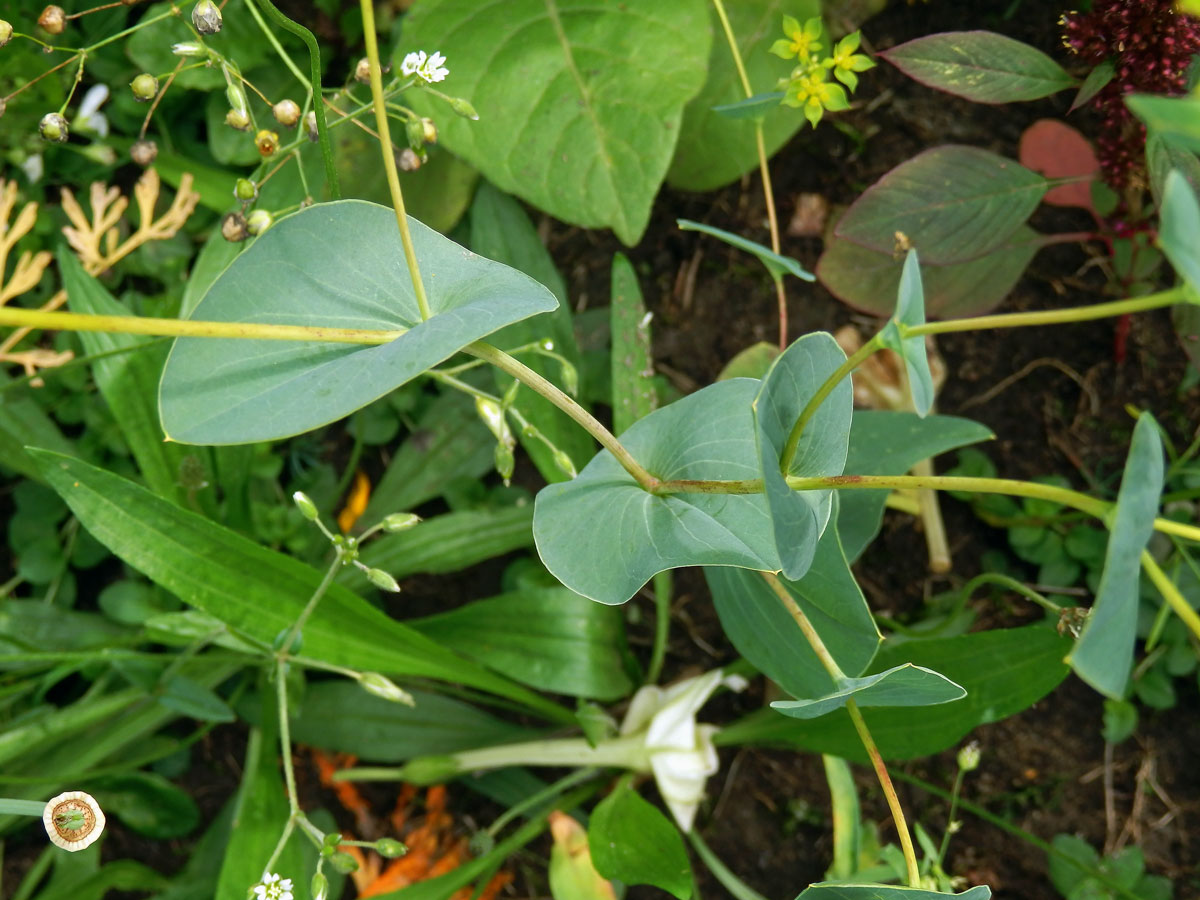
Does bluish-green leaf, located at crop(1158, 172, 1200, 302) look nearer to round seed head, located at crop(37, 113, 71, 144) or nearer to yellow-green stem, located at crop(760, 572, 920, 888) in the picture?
yellow-green stem, located at crop(760, 572, 920, 888)

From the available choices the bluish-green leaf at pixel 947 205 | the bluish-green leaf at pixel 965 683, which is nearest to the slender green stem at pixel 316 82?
the bluish-green leaf at pixel 947 205

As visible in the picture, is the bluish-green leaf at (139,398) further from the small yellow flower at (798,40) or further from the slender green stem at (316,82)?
the small yellow flower at (798,40)

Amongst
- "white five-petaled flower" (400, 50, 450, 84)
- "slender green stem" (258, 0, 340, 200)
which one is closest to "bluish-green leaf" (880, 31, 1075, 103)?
"white five-petaled flower" (400, 50, 450, 84)

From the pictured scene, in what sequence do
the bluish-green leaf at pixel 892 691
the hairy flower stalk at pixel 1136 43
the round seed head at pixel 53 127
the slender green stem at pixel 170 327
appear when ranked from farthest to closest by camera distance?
1. the hairy flower stalk at pixel 1136 43
2. the round seed head at pixel 53 127
3. the bluish-green leaf at pixel 892 691
4. the slender green stem at pixel 170 327

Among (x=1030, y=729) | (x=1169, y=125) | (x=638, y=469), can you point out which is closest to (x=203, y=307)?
(x=638, y=469)

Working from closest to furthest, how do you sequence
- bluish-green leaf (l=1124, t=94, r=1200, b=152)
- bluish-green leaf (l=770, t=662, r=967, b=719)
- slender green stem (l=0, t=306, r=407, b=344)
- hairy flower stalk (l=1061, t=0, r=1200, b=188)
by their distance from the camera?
bluish-green leaf (l=1124, t=94, r=1200, b=152)
slender green stem (l=0, t=306, r=407, b=344)
bluish-green leaf (l=770, t=662, r=967, b=719)
hairy flower stalk (l=1061, t=0, r=1200, b=188)

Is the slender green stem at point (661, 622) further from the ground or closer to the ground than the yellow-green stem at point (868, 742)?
closer to the ground

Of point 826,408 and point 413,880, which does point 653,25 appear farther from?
point 413,880
